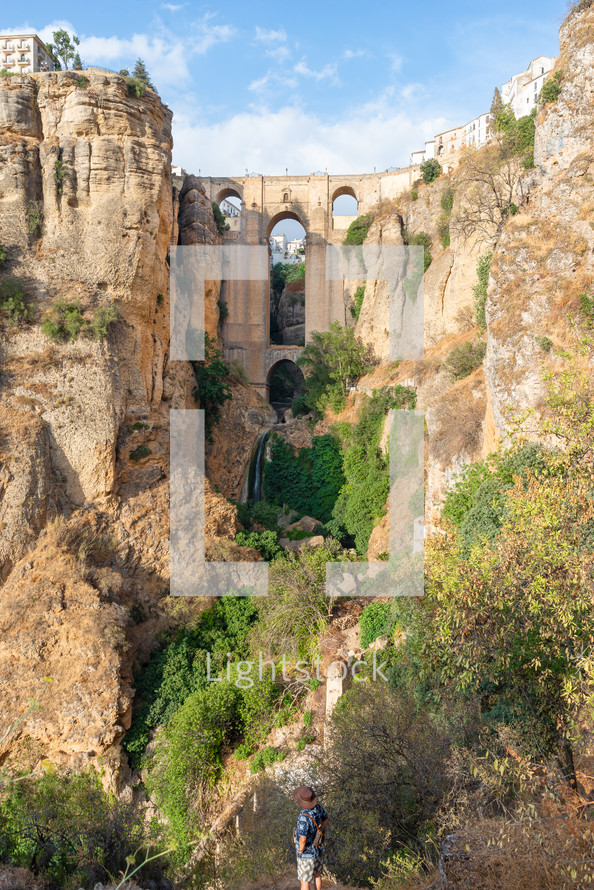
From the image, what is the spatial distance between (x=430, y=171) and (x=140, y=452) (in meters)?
20.5

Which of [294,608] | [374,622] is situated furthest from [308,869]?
[294,608]

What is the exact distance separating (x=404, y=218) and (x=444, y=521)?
1865cm

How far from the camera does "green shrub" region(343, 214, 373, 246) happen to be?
1218 inches

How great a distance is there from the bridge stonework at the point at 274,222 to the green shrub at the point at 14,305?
1347 cm

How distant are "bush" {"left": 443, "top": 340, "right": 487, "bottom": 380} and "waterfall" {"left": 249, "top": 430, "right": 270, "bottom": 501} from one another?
8.43 m

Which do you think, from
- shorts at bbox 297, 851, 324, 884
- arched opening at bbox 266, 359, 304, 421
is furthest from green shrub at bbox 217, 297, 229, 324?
shorts at bbox 297, 851, 324, 884

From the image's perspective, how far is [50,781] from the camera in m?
13.4

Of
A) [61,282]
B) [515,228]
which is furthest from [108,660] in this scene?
[515,228]

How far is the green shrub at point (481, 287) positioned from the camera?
20219 millimetres

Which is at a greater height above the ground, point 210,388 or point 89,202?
point 89,202

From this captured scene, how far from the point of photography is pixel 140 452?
18.8 metres

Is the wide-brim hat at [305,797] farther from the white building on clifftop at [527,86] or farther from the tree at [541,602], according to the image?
the white building on clifftop at [527,86]

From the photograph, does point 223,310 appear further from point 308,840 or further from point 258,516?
point 308,840

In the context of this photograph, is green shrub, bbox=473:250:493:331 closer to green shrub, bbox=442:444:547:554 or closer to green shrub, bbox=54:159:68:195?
Result: green shrub, bbox=442:444:547:554
